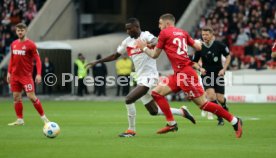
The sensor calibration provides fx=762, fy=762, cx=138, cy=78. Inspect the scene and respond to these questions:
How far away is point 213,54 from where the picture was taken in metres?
19.0

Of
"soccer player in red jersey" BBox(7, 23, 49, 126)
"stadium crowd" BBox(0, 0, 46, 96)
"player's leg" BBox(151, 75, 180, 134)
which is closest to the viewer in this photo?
"player's leg" BBox(151, 75, 180, 134)

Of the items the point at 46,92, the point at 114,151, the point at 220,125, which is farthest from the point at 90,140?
the point at 46,92

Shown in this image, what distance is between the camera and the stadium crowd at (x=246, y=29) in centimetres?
3484

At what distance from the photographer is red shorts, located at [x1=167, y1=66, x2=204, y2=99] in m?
14.9

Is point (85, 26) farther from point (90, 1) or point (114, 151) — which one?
point (114, 151)

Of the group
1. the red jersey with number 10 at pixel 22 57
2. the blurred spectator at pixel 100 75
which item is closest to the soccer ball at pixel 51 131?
the red jersey with number 10 at pixel 22 57

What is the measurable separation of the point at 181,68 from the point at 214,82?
4125mm

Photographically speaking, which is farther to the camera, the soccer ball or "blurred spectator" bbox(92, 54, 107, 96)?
"blurred spectator" bbox(92, 54, 107, 96)

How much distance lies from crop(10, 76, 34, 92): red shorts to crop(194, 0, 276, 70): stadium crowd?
55.8 ft

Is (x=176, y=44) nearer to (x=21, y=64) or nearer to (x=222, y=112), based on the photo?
(x=222, y=112)

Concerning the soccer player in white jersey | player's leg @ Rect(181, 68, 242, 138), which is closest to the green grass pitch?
player's leg @ Rect(181, 68, 242, 138)

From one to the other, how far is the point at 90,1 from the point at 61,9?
3273 mm

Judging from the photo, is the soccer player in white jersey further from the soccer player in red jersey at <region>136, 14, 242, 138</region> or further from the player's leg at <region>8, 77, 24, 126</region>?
the player's leg at <region>8, 77, 24, 126</region>

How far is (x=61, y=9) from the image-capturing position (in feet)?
140
